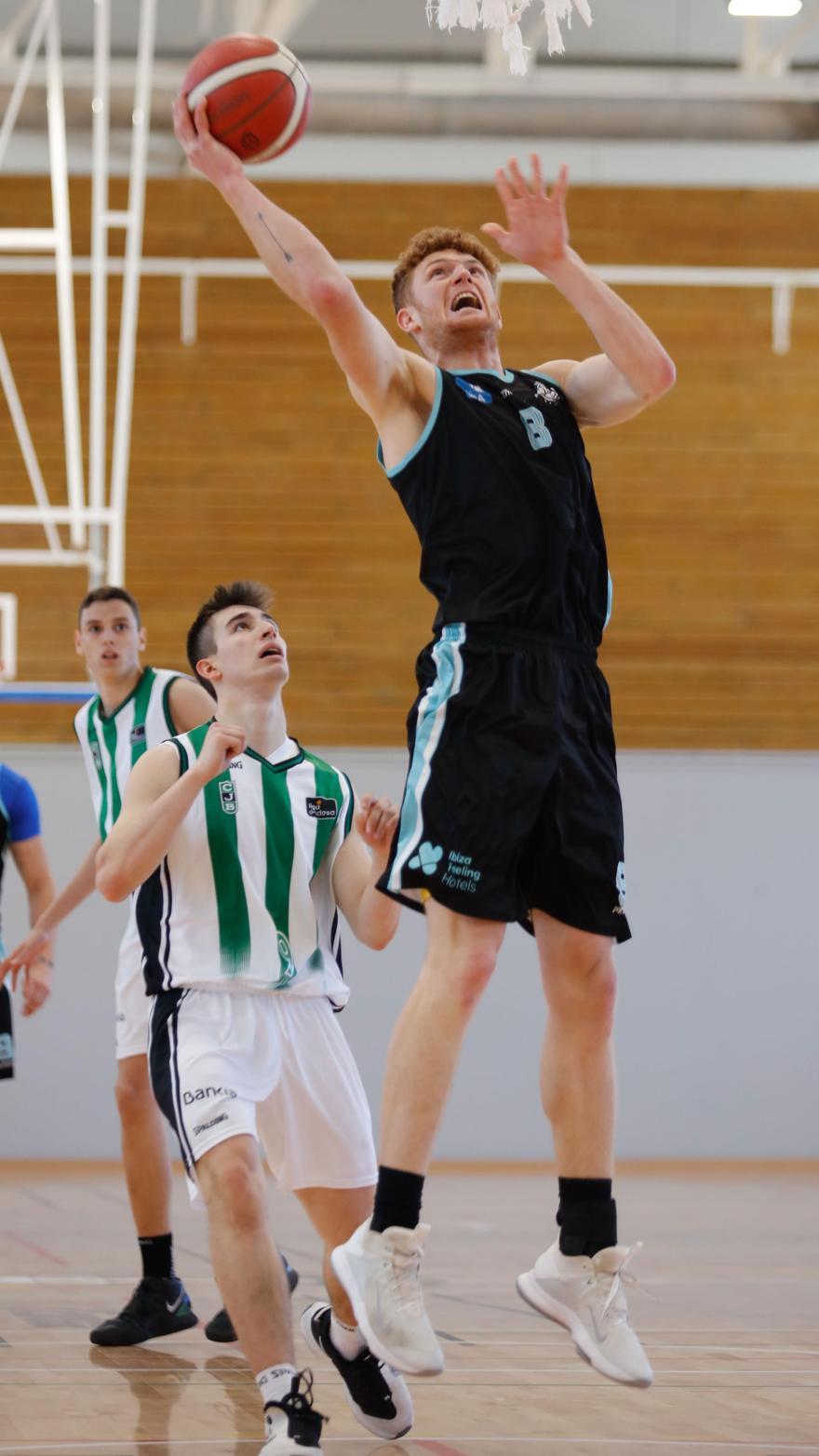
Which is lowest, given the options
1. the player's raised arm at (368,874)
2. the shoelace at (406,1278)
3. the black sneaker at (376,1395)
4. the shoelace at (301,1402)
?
the black sneaker at (376,1395)

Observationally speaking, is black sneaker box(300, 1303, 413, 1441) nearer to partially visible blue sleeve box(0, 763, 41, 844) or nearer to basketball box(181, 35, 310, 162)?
basketball box(181, 35, 310, 162)

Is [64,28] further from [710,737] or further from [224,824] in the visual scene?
[224,824]

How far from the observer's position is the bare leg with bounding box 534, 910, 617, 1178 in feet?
10.9

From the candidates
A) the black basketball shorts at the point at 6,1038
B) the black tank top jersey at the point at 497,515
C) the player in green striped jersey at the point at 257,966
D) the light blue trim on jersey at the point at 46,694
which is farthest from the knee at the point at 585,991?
the light blue trim on jersey at the point at 46,694

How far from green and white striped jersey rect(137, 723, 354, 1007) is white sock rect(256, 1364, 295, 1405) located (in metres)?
0.86

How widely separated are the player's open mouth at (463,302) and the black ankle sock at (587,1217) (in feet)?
5.89

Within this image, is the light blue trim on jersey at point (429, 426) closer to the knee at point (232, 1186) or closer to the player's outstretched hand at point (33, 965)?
the knee at point (232, 1186)

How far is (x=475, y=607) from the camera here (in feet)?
11.0

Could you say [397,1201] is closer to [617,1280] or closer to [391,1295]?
[391,1295]

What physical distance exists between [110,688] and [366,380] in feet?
7.85

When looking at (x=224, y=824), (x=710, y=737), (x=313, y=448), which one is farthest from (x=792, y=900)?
(x=224, y=824)

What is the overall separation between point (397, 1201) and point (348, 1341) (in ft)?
2.13

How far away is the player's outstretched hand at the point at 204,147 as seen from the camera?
3.33 metres

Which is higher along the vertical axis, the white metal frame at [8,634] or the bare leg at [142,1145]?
the white metal frame at [8,634]
